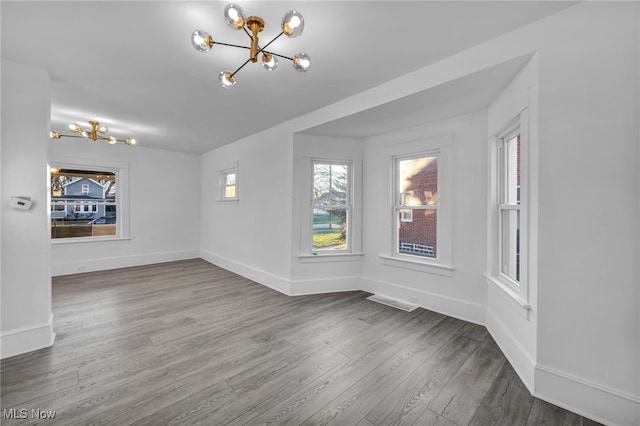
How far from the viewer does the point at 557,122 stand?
72.2 inches

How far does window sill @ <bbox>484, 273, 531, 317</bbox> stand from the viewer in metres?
→ 2.09

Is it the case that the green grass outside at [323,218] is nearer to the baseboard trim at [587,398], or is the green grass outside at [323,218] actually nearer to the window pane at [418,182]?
the window pane at [418,182]

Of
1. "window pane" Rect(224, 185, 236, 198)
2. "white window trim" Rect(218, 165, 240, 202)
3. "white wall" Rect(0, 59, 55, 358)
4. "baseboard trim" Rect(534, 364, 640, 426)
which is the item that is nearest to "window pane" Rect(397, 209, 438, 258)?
"baseboard trim" Rect(534, 364, 640, 426)

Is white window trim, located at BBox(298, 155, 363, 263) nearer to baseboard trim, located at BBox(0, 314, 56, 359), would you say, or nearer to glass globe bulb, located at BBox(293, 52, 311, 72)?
glass globe bulb, located at BBox(293, 52, 311, 72)

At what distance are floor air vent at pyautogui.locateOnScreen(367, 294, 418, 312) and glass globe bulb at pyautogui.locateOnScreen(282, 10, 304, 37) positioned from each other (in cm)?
319

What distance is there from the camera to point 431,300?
11.4 ft

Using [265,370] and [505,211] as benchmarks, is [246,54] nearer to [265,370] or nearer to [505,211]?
[265,370]

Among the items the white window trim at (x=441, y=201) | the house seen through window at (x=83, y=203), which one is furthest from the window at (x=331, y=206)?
the house seen through window at (x=83, y=203)

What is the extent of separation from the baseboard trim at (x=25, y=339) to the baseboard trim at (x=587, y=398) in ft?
13.4

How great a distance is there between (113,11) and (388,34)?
1860mm

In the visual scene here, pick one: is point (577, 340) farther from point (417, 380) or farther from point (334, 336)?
point (334, 336)

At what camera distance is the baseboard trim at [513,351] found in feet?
6.53

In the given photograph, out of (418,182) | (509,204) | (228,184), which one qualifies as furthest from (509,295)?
(228,184)

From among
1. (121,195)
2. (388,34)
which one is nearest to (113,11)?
(388,34)
